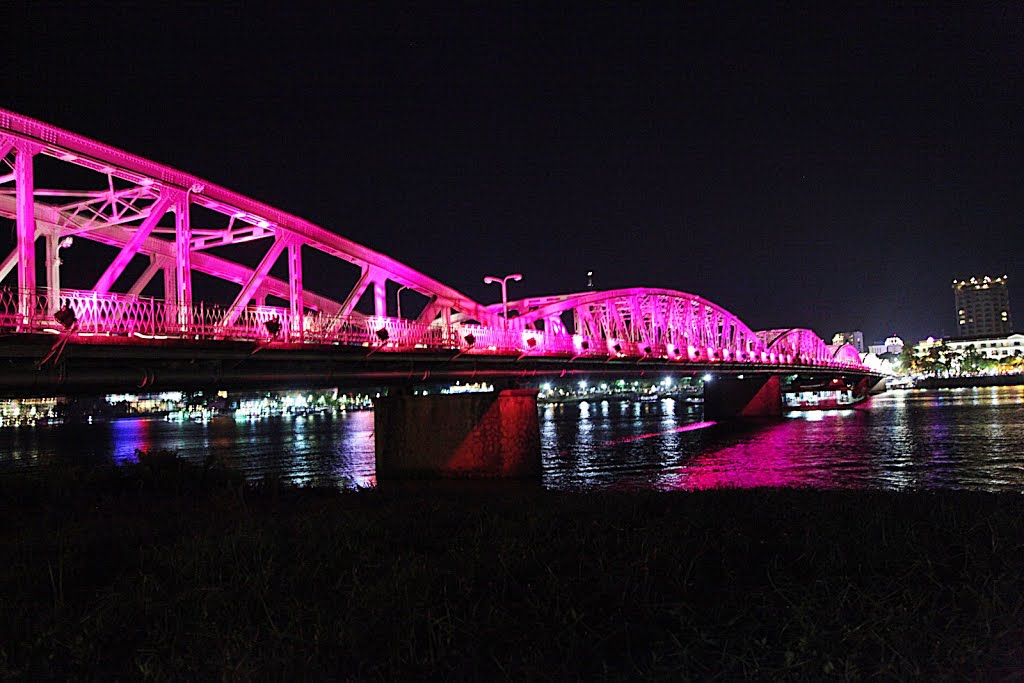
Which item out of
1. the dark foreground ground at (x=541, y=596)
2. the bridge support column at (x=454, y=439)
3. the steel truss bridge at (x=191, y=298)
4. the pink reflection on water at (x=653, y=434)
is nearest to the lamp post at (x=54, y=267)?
the steel truss bridge at (x=191, y=298)

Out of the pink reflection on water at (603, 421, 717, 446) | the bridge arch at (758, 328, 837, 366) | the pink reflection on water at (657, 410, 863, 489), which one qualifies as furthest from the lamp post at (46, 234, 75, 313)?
the bridge arch at (758, 328, 837, 366)

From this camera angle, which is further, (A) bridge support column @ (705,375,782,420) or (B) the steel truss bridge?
(A) bridge support column @ (705,375,782,420)

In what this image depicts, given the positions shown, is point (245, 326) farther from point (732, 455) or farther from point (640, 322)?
point (640, 322)

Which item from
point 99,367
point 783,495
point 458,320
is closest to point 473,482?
point 99,367

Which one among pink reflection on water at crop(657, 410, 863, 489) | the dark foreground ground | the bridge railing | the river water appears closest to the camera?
the dark foreground ground

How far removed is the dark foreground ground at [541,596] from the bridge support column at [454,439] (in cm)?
2912

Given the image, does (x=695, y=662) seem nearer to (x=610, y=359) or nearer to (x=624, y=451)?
(x=624, y=451)

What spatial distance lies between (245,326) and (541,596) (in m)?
25.5

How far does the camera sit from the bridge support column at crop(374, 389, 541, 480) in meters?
40.3

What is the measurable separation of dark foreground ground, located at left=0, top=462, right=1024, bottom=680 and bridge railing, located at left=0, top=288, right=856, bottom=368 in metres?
13.5

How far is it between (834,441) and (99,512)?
177ft

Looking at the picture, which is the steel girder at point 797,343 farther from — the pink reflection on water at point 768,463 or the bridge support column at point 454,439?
the bridge support column at point 454,439

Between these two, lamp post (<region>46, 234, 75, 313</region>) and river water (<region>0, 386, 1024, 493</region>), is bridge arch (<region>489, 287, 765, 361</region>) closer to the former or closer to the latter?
river water (<region>0, 386, 1024, 493</region>)

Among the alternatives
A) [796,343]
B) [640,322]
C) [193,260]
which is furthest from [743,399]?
[193,260]
